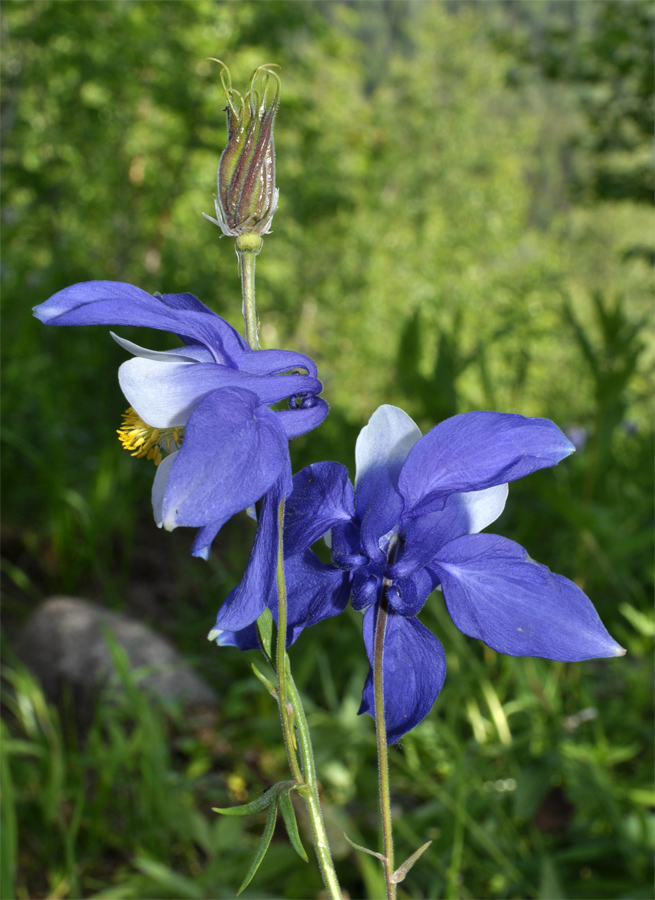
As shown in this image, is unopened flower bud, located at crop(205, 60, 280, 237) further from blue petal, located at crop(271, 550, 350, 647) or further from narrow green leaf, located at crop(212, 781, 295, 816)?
narrow green leaf, located at crop(212, 781, 295, 816)

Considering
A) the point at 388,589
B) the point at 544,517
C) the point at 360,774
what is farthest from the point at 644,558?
the point at 388,589

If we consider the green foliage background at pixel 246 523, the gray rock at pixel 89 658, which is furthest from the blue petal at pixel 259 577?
the gray rock at pixel 89 658

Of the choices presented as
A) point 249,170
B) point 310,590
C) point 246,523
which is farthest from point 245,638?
point 246,523

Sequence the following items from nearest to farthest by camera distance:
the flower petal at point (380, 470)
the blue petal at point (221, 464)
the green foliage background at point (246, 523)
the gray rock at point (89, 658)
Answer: the blue petal at point (221, 464)
the flower petal at point (380, 470)
the green foliage background at point (246, 523)
the gray rock at point (89, 658)

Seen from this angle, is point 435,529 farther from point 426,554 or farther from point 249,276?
point 249,276

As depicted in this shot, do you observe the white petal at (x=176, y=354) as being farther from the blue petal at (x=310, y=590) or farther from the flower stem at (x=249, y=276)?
the blue petal at (x=310, y=590)
